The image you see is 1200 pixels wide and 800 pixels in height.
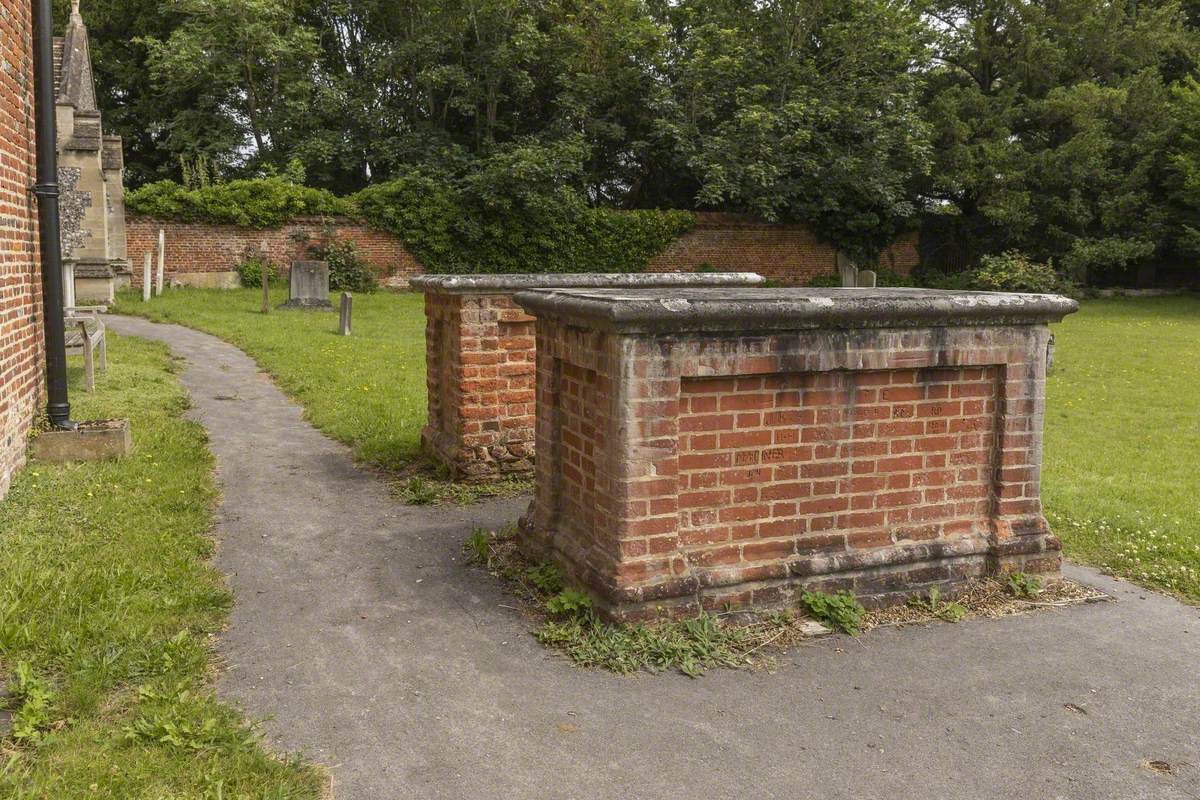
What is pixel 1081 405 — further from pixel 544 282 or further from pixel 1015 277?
pixel 1015 277

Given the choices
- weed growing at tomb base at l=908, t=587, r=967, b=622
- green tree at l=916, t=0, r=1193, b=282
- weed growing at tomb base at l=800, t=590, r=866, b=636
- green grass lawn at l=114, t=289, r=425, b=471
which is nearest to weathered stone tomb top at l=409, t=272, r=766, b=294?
green grass lawn at l=114, t=289, r=425, b=471

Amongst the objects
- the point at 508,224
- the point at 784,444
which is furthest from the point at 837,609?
the point at 508,224

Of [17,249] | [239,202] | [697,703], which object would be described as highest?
[239,202]

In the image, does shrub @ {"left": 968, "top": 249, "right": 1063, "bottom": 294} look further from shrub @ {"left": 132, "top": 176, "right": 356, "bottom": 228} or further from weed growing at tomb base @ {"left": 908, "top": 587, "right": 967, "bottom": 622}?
weed growing at tomb base @ {"left": 908, "top": 587, "right": 967, "bottom": 622}

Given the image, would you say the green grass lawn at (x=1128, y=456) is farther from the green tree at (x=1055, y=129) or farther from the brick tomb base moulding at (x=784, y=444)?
the green tree at (x=1055, y=129)

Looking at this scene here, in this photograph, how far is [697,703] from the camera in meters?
3.72

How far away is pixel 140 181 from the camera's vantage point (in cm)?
3262

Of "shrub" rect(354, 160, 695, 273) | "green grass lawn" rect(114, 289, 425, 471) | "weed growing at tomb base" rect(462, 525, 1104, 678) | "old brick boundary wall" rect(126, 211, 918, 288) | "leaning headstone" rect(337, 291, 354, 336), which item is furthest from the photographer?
"shrub" rect(354, 160, 695, 273)

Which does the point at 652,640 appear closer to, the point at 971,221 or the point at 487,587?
the point at 487,587

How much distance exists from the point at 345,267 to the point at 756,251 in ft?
44.1

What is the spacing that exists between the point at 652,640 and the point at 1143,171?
31.3m

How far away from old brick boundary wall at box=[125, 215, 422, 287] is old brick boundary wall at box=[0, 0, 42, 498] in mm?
18140

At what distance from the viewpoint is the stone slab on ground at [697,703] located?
3186 mm

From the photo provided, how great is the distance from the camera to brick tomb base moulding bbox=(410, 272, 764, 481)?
7.01m
